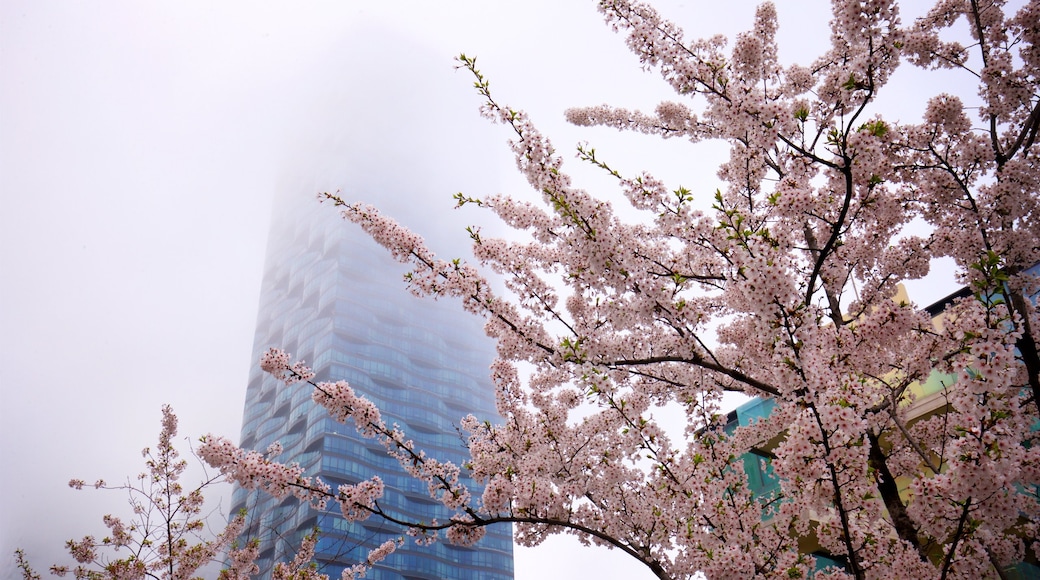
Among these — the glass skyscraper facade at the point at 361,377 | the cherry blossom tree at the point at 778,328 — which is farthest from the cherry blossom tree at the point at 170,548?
the glass skyscraper facade at the point at 361,377

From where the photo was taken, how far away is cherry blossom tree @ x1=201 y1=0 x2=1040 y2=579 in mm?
4465

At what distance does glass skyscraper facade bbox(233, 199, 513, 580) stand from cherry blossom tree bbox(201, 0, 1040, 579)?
73.8m

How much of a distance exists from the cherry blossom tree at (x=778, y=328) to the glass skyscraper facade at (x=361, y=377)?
7385cm

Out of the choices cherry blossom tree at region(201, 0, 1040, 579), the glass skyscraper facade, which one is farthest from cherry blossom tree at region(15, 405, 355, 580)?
the glass skyscraper facade

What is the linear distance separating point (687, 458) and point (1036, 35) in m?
5.34

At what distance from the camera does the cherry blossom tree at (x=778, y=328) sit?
4465mm

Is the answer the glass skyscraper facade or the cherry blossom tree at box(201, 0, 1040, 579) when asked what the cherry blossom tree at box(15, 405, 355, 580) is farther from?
the glass skyscraper facade

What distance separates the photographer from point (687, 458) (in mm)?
6043

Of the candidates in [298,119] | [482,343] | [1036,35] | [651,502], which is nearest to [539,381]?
[651,502]

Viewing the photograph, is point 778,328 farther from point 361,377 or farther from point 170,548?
point 361,377

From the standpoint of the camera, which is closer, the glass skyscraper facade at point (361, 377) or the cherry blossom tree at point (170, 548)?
the cherry blossom tree at point (170, 548)

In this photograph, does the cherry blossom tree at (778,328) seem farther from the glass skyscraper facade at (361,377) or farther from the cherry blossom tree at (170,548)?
the glass skyscraper facade at (361,377)

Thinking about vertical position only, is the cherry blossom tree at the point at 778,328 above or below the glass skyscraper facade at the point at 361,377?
below

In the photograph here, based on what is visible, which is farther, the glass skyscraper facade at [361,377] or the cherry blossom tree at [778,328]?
the glass skyscraper facade at [361,377]
